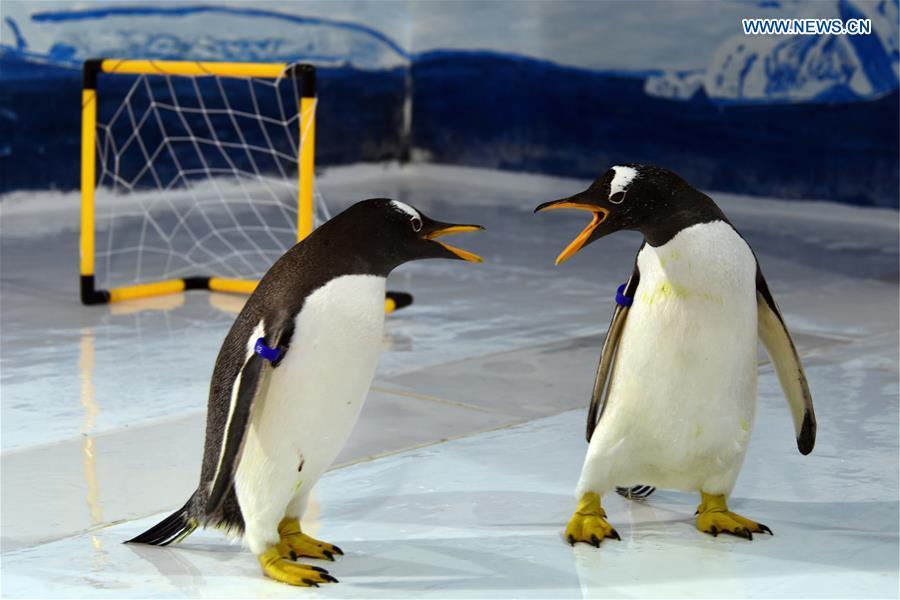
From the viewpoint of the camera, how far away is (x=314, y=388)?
95.4 inches

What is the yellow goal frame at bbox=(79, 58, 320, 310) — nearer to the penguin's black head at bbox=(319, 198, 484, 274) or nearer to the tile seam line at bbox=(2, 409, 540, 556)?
the tile seam line at bbox=(2, 409, 540, 556)

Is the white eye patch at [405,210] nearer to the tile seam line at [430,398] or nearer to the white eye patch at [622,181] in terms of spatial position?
the white eye patch at [622,181]

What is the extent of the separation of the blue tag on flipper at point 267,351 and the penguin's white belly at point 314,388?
28 mm

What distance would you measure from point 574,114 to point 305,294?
7.76 m

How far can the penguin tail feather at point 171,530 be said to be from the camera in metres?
2.63

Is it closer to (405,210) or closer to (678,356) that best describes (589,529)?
(678,356)

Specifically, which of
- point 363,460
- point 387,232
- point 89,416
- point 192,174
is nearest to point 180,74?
point 89,416

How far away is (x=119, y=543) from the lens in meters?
2.76

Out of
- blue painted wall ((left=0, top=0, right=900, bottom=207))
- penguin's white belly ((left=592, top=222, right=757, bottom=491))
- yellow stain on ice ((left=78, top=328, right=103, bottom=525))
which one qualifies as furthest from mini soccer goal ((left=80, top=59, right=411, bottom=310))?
penguin's white belly ((left=592, top=222, right=757, bottom=491))

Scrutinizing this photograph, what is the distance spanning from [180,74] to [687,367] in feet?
11.4

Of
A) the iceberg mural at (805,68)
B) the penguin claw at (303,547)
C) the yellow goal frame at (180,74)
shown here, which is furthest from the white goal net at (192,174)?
the penguin claw at (303,547)

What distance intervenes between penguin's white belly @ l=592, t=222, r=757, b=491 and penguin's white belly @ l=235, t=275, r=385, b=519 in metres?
0.56

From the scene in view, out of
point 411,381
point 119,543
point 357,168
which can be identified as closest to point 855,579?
point 119,543

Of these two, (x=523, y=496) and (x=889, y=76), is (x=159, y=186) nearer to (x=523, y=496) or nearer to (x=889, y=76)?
(x=889, y=76)
